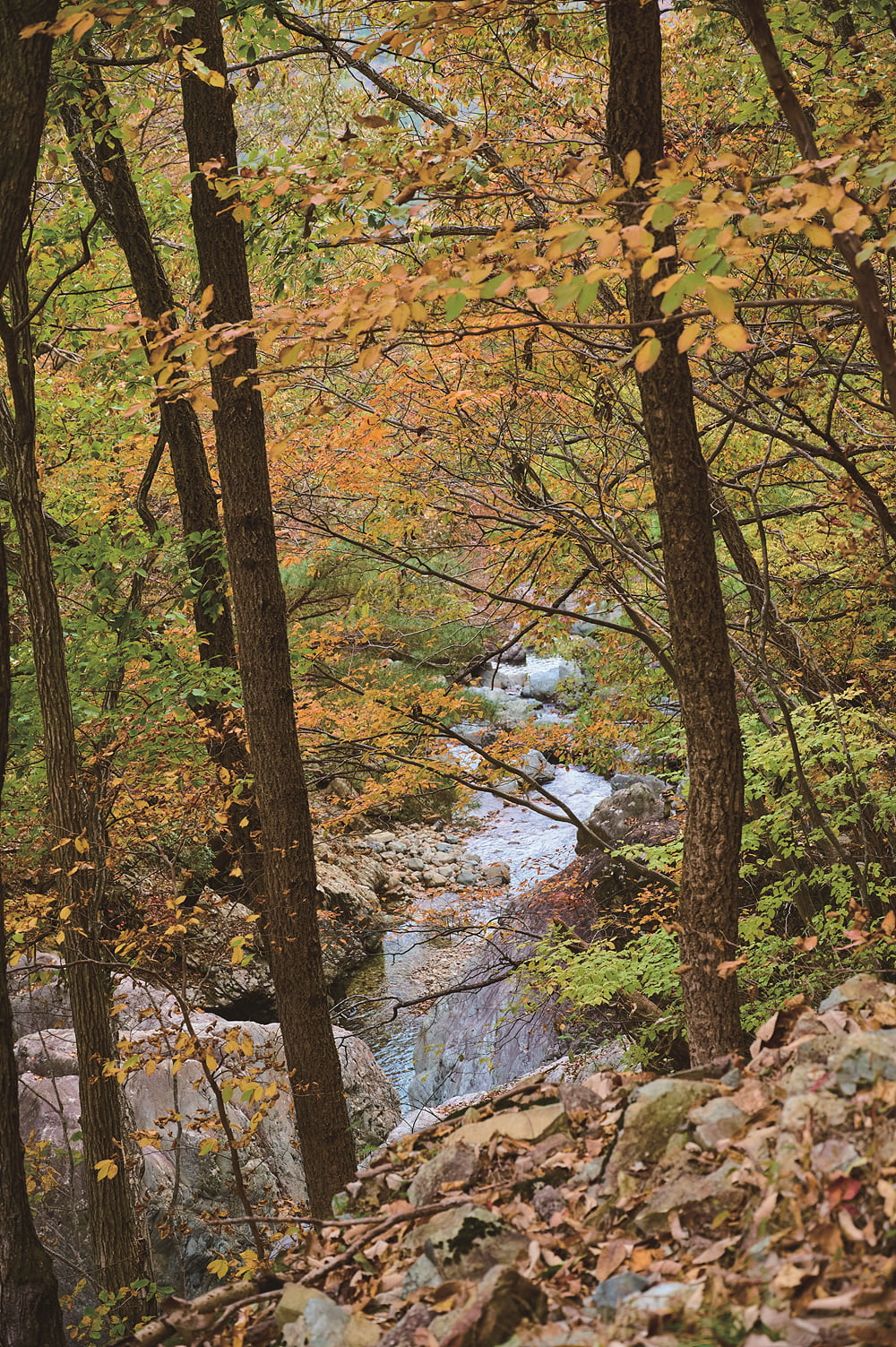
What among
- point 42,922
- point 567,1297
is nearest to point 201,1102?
point 42,922

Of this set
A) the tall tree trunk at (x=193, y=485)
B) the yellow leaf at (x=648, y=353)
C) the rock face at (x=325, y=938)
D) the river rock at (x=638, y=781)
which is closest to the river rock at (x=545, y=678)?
the river rock at (x=638, y=781)

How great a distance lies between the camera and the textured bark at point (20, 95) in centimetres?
270

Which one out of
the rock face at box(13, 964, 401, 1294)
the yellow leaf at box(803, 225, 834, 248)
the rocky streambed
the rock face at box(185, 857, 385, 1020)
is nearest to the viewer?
the yellow leaf at box(803, 225, 834, 248)

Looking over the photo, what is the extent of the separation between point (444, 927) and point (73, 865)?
3084 mm

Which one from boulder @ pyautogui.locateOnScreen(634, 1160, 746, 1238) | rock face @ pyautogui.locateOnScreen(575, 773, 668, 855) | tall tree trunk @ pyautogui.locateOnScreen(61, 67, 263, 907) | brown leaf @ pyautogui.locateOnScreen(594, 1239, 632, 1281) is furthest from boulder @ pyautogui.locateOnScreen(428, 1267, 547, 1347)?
rock face @ pyautogui.locateOnScreen(575, 773, 668, 855)

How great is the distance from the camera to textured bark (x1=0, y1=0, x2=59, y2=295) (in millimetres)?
2699

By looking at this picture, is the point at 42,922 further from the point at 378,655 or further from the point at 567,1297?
the point at 378,655

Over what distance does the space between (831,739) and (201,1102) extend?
5084 mm

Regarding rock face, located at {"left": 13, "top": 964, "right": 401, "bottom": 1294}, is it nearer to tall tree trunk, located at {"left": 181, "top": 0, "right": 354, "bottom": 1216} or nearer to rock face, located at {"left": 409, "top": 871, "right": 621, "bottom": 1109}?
tall tree trunk, located at {"left": 181, "top": 0, "right": 354, "bottom": 1216}

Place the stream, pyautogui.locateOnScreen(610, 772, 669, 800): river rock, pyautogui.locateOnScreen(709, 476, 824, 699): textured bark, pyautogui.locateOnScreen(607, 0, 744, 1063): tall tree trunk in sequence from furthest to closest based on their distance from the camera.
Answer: pyautogui.locateOnScreen(610, 772, 669, 800): river rock, the stream, pyautogui.locateOnScreen(709, 476, 824, 699): textured bark, pyautogui.locateOnScreen(607, 0, 744, 1063): tall tree trunk

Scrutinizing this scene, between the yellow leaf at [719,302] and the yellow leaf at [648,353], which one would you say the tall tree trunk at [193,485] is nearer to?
the yellow leaf at [648,353]

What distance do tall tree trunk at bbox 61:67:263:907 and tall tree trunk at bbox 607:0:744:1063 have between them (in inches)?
159

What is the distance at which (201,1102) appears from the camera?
7.06 metres

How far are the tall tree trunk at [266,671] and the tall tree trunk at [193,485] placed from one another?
158cm
